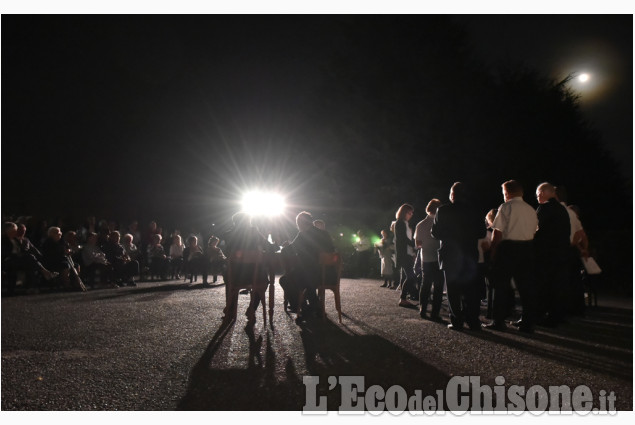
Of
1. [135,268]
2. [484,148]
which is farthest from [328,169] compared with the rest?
[135,268]

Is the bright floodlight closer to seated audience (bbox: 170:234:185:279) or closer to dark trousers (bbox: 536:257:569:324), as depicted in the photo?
seated audience (bbox: 170:234:185:279)

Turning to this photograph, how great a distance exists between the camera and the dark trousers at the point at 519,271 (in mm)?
6258

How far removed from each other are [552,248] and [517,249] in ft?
2.23

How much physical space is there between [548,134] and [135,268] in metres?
16.5

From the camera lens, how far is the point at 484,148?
21500mm

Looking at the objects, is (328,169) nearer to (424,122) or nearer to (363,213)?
(363,213)

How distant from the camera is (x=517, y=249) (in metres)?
6.27

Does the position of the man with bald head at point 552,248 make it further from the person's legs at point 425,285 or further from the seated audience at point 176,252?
the seated audience at point 176,252

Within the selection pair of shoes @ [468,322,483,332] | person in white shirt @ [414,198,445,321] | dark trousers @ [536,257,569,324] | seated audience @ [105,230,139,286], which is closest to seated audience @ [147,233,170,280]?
seated audience @ [105,230,139,286]

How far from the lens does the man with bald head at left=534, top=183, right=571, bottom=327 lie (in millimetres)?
6609

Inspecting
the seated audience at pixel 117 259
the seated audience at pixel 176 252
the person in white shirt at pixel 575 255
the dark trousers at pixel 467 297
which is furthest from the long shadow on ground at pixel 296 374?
the seated audience at pixel 176 252

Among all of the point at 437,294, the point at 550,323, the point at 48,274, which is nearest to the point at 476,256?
the point at 437,294

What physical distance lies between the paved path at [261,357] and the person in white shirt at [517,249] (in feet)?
1.52

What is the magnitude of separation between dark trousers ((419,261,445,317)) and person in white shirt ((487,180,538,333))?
1.02 m
